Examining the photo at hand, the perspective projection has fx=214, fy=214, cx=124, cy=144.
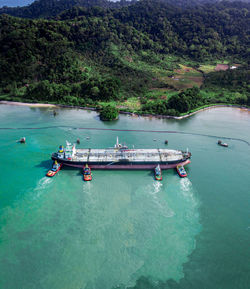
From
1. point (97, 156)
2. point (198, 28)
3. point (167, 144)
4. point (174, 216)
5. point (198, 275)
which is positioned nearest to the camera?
point (198, 275)

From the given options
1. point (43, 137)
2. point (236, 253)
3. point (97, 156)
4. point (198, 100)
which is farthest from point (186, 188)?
point (198, 100)

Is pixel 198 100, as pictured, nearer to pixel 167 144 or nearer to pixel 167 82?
pixel 167 82

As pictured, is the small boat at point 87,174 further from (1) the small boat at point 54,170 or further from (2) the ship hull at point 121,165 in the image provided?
(1) the small boat at point 54,170

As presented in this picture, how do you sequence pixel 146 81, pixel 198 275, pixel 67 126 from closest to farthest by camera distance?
pixel 198 275 → pixel 67 126 → pixel 146 81

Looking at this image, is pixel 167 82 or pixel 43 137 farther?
pixel 167 82

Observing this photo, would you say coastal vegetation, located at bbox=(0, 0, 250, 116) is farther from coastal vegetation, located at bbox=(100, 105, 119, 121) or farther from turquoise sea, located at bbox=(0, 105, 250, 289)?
turquoise sea, located at bbox=(0, 105, 250, 289)

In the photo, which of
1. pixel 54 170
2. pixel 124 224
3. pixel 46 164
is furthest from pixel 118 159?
pixel 46 164

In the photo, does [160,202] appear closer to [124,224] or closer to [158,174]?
[158,174]
